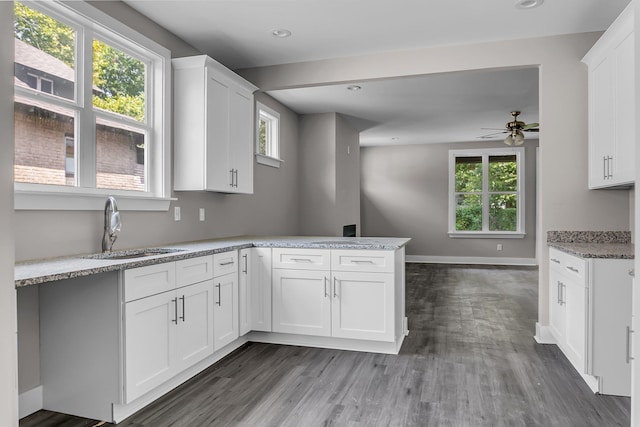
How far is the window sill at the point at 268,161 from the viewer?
493cm

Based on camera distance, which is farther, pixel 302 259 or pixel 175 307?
pixel 302 259

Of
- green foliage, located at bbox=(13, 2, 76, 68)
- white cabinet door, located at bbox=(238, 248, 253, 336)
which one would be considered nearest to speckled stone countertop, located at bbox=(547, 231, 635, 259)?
white cabinet door, located at bbox=(238, 248, 253, 336)

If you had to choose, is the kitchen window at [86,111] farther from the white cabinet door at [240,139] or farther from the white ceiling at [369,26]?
the white cabinet door at [240,139]

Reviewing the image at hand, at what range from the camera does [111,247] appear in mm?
2688

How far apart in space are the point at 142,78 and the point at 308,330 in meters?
2.29

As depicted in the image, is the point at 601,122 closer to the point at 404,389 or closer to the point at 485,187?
the point at 404,389

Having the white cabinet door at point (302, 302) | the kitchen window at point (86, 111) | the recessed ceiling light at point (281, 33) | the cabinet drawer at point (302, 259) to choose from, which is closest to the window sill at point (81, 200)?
the kitchen window at point (86, 111)

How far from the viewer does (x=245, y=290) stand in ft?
11.2

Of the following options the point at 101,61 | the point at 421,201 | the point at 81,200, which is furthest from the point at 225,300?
the point at 421,201

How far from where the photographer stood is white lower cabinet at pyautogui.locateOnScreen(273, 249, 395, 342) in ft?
10.7

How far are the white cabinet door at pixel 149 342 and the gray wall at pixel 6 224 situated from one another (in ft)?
5.75

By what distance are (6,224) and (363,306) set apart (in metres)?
2.93

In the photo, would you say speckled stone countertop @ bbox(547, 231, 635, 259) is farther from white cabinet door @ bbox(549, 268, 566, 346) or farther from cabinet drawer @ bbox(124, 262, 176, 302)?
cabinet drawer @ bbox(124, 262, 176, 302)

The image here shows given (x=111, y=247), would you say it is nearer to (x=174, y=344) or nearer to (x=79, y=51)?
(x=174, y=344)
